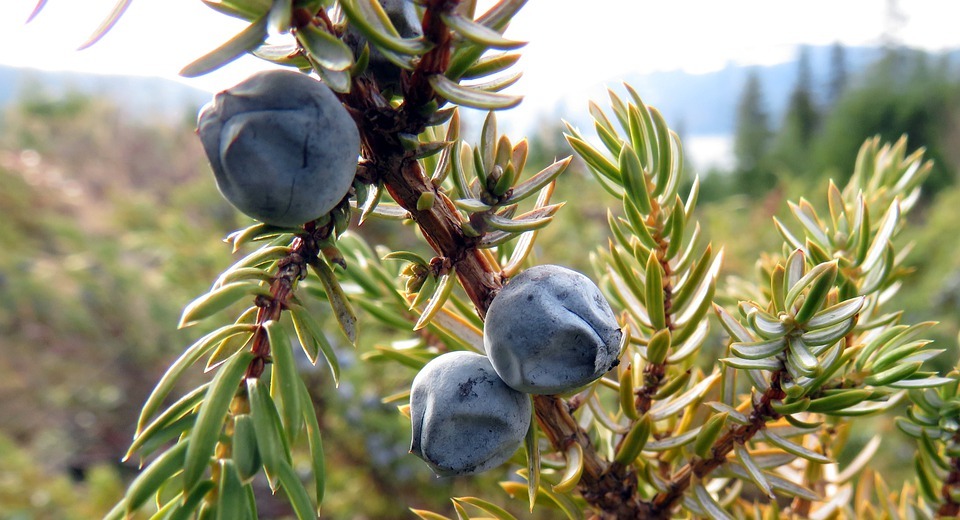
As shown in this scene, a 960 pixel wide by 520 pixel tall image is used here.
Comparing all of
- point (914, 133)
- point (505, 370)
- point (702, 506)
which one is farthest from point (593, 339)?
point (914, 133)

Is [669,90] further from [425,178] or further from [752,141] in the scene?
[425,178]

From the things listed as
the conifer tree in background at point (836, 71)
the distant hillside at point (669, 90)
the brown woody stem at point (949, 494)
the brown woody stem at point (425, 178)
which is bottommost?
the distant hillside at point (669, 90)

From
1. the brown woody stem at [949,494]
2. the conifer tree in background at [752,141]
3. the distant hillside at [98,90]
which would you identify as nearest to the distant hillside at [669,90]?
the distant hillside at [98,90]

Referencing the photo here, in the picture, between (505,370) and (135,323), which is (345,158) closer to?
(505,370)

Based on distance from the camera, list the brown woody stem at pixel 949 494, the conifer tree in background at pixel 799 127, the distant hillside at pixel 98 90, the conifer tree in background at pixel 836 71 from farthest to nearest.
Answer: the conifer tree in background at pixel 836 71, the conifer tree in background at pixel 799 127, the distant hillside at pixel 98 90, the brown woody stem at pixel 949 494

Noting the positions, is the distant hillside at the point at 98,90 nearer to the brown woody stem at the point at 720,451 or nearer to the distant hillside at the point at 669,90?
the distant hillside at the point at 669,90

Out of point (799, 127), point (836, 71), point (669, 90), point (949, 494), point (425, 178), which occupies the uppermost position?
point (425, 178)

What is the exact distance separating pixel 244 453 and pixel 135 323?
251 cm

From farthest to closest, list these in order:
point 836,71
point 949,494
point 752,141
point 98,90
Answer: point 836,71, point 752,141, point 98,90, point 949,494

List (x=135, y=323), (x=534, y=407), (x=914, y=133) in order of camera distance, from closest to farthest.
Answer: (x=534, y=407), (x=135, y=323), (x=914, y=133)

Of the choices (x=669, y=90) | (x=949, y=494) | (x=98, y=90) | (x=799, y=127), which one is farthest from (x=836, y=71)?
(x=949, y=494)

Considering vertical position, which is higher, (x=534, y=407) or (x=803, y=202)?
(x=803, y=202)

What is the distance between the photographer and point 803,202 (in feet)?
1.27

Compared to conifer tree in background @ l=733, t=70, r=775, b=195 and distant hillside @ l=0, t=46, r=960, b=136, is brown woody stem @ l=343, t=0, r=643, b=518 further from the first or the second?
conifer tree in background @ l=733, t=70, r=775, b=195
